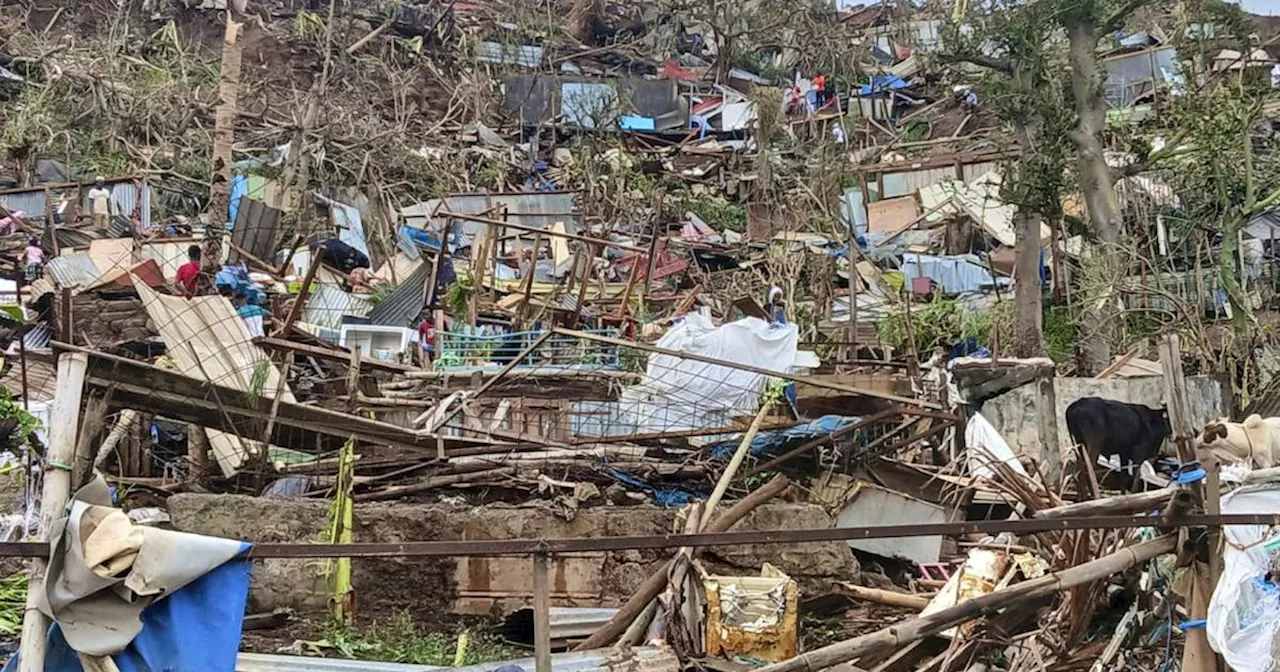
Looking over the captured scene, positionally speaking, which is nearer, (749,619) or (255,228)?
(749,619)

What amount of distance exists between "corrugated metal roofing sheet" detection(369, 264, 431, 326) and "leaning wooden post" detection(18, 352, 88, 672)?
10051mm

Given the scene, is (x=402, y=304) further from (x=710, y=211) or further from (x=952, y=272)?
(x=710, y=211)

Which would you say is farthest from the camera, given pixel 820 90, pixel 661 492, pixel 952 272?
pixel 820 90

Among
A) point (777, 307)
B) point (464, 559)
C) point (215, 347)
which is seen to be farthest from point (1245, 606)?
point (777, 307)

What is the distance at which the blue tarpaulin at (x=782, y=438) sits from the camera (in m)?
8.05

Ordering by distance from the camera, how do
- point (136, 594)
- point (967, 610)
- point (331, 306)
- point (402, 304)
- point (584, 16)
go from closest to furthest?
1. point (136, 594)
2. point (967, 610)
3. point (331, 306)
4. point (402, 304)
5. point (584, 16)

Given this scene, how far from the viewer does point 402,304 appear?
1404 centimetres

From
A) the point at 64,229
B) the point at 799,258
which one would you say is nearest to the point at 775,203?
the point at 799,258

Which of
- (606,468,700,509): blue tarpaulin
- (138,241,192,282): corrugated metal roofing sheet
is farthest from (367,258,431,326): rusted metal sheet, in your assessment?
(606,468,700,509): blue tarpaulin

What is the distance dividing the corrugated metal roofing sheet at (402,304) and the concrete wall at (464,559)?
6407 mm

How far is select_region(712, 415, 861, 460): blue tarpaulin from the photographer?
26.4ft

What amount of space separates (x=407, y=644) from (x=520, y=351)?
334cm

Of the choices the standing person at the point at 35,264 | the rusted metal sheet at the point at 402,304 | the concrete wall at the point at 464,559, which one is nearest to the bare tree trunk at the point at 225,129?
the standing person at the point at 35,264

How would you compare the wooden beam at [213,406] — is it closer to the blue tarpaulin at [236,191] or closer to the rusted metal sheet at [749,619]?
the rusted metal sheet at [749,619]
